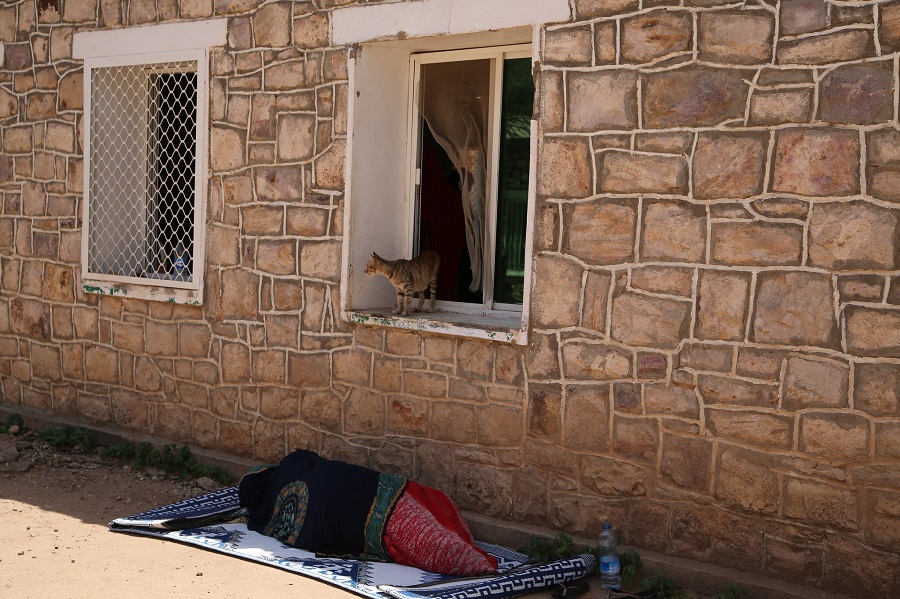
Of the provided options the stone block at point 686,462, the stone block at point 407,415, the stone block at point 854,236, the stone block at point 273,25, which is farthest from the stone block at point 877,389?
the stone block at point 273,25

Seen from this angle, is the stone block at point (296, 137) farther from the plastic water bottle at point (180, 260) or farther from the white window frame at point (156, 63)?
the plastic water bottle at point (180, 260)

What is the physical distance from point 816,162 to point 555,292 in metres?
1.47

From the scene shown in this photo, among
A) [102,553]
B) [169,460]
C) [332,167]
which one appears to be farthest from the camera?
[169,460]

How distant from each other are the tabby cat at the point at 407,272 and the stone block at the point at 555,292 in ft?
3.21

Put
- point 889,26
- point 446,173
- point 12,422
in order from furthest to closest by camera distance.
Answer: point 12,422 → point 446,173 → point 889,26

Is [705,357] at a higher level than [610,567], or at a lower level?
higher

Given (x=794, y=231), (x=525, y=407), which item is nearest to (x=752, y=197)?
(x=794, y=231)

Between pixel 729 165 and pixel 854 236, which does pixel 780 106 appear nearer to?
pixel 729 165

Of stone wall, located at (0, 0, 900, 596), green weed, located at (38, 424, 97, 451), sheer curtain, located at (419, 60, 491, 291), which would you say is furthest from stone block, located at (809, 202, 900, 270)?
green weed, located at (38, 424, 97, 451)

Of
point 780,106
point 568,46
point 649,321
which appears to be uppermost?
point 568,46

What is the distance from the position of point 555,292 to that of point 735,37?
1557mm

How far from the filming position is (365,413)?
5.95 meters

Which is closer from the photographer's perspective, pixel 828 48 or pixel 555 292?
pixel 828 48

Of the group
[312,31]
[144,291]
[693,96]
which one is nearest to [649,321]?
[693,96]
